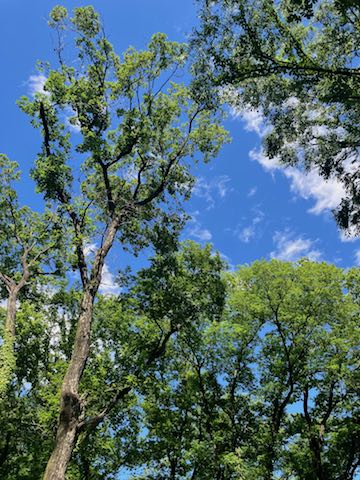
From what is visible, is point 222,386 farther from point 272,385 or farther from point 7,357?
point 7,357

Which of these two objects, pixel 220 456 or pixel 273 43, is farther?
pixel 220 456

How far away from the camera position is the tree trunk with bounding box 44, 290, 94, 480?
849cm

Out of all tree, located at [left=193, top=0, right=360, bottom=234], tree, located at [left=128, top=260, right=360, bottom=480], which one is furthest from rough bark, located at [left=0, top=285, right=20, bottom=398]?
tree, located at [left=193, top=0, right=360, bottom=234]

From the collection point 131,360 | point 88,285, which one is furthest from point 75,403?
point 131,360

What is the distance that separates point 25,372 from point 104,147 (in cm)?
1154

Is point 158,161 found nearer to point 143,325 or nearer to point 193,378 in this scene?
point 143,325

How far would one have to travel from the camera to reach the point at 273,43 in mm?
9250

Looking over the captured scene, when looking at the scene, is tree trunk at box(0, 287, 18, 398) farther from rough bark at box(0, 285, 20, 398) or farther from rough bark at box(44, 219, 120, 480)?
rough bark at box(44, 219, 120, 480)

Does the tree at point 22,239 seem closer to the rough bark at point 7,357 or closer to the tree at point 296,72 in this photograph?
the rough bark at point 7,357

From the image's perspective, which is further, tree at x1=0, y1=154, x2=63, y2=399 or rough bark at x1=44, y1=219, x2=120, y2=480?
tree at x1=0, y1=154, x2=63, y2=399

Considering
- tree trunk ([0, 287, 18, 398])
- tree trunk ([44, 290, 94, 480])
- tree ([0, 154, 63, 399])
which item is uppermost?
tree ([0, 154, 63, 399])

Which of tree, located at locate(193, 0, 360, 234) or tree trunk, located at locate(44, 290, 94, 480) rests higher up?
tree, located at locate(193, 0, 360, 234)

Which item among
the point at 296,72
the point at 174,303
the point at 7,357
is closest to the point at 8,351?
the point at 7,357

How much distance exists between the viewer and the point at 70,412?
9.04m
